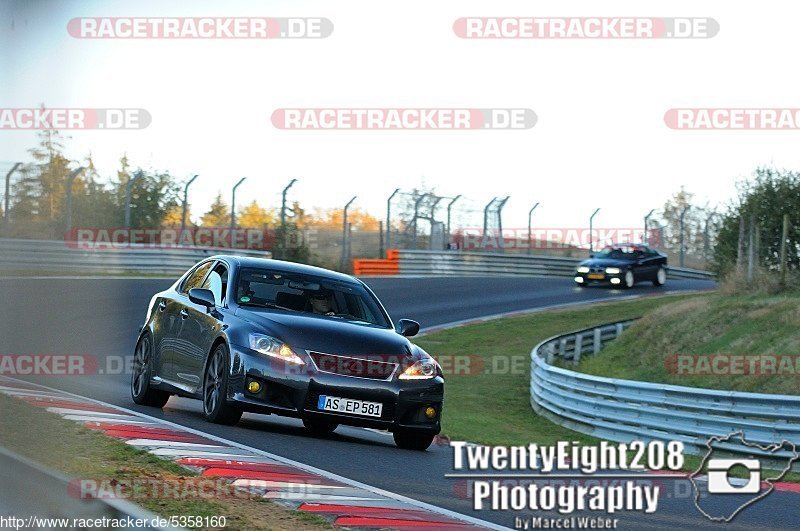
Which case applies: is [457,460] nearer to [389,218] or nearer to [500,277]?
[389,218]

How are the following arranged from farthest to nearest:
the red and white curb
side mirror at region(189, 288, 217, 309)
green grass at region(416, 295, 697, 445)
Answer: green grass at region(416, 295, 697, 445)
side mirror at region(189, 288, 217, 309)
the red and white curb

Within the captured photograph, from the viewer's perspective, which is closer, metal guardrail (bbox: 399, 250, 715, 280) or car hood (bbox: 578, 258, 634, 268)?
car hood (bbox: 578, 258, 634, 268)

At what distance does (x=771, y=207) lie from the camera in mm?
27719

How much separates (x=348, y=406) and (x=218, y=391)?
111cm

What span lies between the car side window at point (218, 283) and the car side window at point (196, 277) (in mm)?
185

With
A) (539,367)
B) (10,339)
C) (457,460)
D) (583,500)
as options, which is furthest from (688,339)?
(583,500)

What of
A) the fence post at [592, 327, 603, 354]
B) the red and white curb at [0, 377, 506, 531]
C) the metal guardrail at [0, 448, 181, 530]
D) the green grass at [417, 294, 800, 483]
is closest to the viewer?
the metal guardrail at [0, 448, 181, 530]

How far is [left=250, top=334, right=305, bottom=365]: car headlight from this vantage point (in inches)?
382

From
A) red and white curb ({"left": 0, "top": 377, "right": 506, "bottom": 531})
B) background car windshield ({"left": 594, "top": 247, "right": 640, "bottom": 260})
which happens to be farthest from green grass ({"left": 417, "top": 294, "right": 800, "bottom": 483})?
background car windshield ({"left": 594, "top": 247, "right": 640, "bottom": 260})

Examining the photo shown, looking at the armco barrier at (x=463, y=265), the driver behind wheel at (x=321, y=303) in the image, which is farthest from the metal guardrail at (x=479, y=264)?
the driver behind wheel at (x=321, y=303)

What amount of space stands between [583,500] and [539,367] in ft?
36.0

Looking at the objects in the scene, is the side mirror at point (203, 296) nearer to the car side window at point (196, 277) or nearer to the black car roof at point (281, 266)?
the black car roof at point (281, 266)

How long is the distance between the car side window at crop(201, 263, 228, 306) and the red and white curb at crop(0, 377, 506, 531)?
3.81 feet

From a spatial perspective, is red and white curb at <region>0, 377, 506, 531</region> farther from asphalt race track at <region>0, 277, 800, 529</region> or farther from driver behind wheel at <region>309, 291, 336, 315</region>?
driver behind wheel at <region>309, 291, 336, 315</region>
